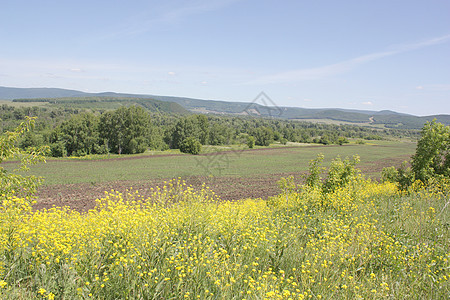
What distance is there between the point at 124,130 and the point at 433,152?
197 feet

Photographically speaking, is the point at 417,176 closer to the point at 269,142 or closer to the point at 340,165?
the point at 340,165

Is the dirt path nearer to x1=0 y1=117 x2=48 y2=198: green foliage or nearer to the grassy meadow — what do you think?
x1=0 y1=117 x2=48 y2=198: green foliage

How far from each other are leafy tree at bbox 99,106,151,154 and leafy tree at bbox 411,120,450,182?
56.6 metres

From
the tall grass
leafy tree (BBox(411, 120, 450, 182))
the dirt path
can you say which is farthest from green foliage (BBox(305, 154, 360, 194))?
the dirt path

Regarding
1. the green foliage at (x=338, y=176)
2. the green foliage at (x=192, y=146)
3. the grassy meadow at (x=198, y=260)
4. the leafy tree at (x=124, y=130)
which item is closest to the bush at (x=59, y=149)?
the leafy tree at (x=124, y=130)

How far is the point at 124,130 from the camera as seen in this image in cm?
6191

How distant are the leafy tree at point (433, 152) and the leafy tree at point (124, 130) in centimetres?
5665

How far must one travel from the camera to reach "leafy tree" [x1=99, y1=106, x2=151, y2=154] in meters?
61.6

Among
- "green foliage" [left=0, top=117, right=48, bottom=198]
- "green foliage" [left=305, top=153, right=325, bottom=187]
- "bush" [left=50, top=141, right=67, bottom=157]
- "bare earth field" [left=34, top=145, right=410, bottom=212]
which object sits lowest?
"bush" [left=50, top=141, right=67, bottom=157]

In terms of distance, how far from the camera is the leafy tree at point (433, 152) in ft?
41.2

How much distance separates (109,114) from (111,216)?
6601 cm

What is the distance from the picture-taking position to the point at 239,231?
4.50 metres

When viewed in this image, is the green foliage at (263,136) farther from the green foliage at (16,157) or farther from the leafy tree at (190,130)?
the green foliage at (16,157)

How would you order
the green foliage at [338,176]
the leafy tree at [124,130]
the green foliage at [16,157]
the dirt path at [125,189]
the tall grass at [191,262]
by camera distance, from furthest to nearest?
the leafy tree at [124,130], the dirt path at [125,189], the green foliage at [338,176], the green foliage at [16,157], the tall grass at [191,262]
